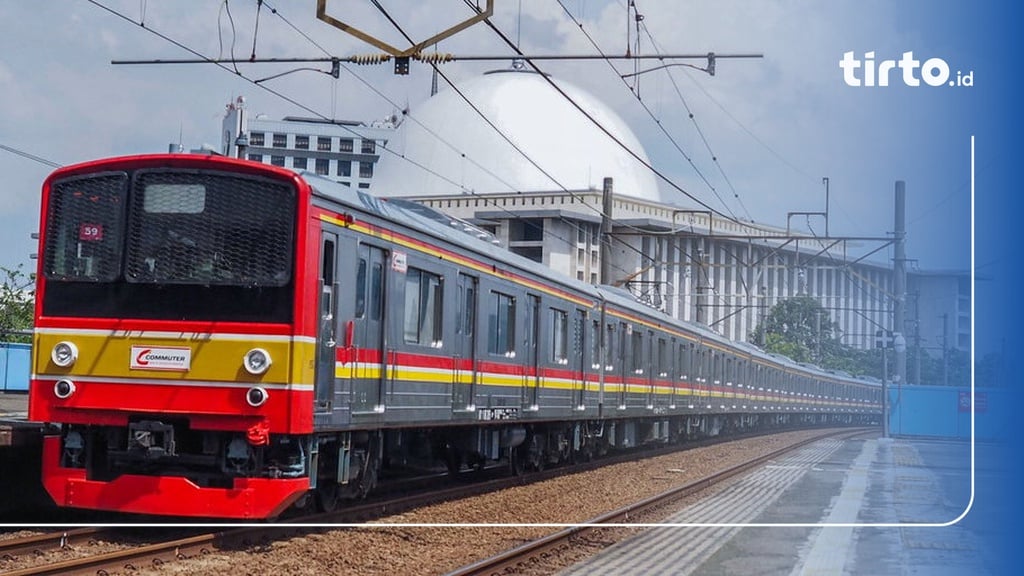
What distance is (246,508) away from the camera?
11.1m

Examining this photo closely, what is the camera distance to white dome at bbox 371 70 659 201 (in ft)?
239

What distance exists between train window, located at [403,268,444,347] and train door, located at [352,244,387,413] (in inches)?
31.4

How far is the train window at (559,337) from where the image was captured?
20.5 meters

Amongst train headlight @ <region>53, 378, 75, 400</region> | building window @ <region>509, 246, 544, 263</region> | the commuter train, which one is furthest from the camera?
building window @ <region>509, 246, 544, 263</region>

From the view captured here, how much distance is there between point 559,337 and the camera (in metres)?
20.9

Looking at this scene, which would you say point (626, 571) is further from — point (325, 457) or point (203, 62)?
point (203, 62)

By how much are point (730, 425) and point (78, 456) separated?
3318 cm

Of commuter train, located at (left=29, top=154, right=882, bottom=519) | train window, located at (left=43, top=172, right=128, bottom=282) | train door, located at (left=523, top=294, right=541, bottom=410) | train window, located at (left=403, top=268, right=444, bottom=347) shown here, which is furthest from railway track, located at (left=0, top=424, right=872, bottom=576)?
train door, located at (left=523, top=294, right=541, bottom=410)

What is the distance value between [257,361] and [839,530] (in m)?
6.80

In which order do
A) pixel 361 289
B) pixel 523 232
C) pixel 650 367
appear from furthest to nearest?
pixel 523 232 < pixel 650 367 < pixel 361 289

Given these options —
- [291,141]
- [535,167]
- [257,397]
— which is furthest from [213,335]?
[535,167]

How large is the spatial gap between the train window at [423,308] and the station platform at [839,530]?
3.31m

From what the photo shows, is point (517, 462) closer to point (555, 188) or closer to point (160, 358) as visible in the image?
point (160, 358)

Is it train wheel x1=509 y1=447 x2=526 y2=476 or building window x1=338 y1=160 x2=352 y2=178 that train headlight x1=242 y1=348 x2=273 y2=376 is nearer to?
train wheel x1=509 y1=447 x2=526 y2=476
